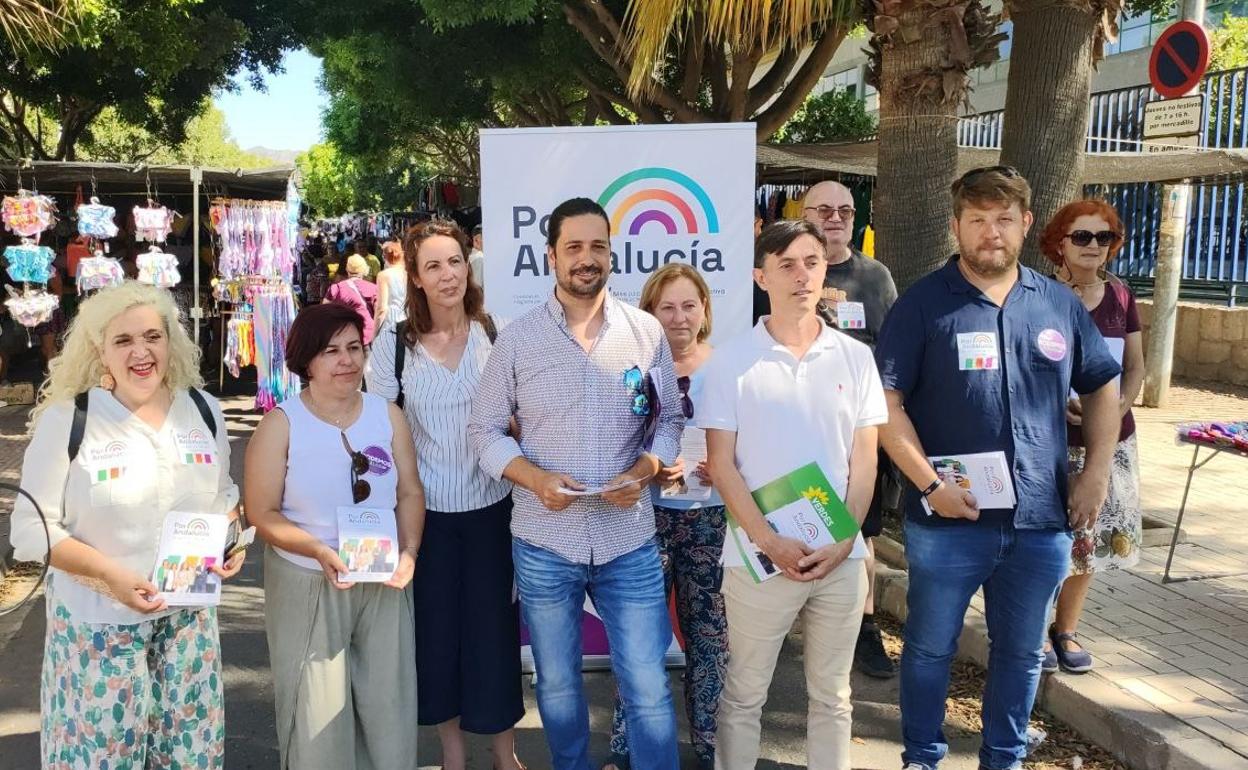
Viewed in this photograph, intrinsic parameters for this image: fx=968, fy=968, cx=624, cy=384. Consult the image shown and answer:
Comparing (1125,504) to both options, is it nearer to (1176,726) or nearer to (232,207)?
(1176,726)

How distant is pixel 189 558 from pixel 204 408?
1.57ft

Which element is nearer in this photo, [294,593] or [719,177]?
[294,593]

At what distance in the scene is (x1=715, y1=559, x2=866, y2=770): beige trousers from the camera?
3.01 metres

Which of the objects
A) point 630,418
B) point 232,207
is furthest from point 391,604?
point 232,207

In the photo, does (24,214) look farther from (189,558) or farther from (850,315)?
(850,315)

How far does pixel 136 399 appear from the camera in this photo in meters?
2.73

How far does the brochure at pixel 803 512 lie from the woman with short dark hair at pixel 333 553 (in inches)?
42.9

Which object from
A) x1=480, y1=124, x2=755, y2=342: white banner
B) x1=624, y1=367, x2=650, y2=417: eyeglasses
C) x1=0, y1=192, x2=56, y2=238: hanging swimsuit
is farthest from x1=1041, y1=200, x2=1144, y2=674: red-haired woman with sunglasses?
x1=0, y1=192, x2=56, y2=238: hanging swimsuit

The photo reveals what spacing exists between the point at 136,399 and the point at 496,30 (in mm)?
12095

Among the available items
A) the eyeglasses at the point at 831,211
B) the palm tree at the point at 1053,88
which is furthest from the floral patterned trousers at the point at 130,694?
the palm tree at the point at 1053,88

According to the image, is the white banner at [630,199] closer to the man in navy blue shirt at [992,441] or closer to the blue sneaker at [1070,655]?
the man in navy blue shirt at [992,441]

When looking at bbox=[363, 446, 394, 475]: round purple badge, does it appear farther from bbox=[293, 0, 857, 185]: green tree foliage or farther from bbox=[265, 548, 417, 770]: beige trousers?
bbox=[293, 0, 857, 185]: green tree foliage

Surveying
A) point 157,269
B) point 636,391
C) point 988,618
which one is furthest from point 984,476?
point 157,269

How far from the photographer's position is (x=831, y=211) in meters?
4.34
